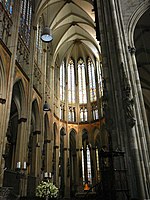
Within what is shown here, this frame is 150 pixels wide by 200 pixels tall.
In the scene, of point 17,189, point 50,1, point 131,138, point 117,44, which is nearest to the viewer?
point 131,138

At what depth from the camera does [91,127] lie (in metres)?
26.9

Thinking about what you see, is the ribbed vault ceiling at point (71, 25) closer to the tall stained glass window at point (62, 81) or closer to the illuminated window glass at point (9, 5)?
the tall stained glass window at point (62, 81)

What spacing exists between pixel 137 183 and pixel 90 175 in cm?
2148

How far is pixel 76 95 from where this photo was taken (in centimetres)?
2917

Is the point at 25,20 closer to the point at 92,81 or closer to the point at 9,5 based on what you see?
the point at 9,5

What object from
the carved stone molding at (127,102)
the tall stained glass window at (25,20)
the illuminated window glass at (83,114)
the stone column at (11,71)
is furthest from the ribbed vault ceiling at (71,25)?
the carved stone molding at (127,102)

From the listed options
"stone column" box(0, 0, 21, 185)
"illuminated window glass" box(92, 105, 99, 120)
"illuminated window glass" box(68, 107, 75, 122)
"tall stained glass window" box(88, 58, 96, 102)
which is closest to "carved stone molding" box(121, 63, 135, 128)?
"stone column" box(0, 0, 21, 185)

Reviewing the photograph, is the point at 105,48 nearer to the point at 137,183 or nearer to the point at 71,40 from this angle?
the point at 137,183

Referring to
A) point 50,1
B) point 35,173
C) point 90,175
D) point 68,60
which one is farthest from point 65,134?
point 50,1

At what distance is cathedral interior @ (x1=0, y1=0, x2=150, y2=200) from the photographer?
6914 millimetres

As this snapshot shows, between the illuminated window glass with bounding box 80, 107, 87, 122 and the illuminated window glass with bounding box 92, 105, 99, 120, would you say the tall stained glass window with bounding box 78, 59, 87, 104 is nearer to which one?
the illuminated window glass with bounding box 80, 107, 87, 122

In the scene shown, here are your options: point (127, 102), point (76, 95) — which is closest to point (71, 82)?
point (76, 95)

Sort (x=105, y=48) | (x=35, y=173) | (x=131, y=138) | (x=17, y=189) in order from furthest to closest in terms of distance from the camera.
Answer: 1. (x=35, y=173)
2. (x=17, y=189)
3. (x=105, y=48)
4. (x=131, y=138)

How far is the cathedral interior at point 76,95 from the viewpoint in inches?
272
